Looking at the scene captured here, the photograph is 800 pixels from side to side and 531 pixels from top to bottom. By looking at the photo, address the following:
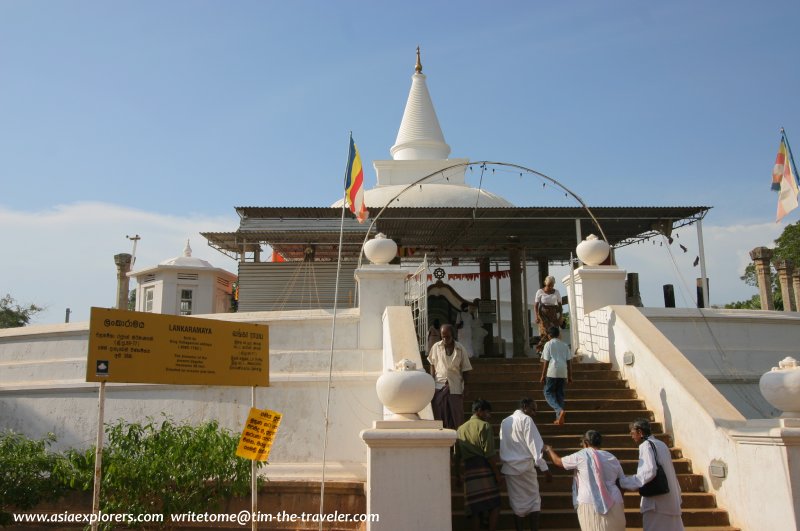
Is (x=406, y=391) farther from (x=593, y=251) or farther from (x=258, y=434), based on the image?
(x=593, y=251)

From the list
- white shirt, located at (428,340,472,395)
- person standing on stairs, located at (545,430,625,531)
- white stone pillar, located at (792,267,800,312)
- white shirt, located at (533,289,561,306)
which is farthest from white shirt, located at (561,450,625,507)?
white stone pillar, located at (792,267,800,312)

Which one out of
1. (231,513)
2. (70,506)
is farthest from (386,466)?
(70,506)

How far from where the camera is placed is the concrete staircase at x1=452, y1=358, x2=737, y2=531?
282 inches

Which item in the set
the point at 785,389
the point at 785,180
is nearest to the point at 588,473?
the point at 785,389

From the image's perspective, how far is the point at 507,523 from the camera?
712cm

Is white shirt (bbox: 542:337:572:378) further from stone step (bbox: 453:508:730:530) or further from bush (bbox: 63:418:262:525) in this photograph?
bush (bbox: 63:418:262:525)

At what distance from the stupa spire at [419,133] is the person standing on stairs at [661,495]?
20332 millimetres

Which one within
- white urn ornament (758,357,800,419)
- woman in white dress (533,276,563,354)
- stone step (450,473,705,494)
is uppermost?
woman in white dress (533,276,563,354)

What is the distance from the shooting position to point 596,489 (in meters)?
6.12

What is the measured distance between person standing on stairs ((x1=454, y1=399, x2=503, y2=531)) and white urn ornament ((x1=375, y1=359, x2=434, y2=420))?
779mm

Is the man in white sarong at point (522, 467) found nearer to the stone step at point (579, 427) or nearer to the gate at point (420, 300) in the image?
the stone step at point (579, 427)

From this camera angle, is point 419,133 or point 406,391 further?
point 419,133

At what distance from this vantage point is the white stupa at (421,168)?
2033cm

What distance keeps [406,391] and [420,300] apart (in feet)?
16.1
